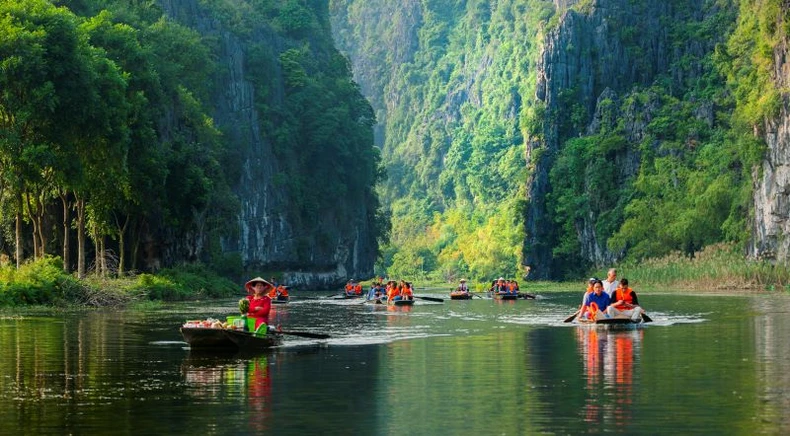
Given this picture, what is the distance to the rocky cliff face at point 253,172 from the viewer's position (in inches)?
4906

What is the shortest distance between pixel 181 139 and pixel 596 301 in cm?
4507

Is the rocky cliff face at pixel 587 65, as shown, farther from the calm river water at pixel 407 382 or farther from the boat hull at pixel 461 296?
the calm river water at pixel 407 382

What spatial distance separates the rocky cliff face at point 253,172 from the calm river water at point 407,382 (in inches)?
3137

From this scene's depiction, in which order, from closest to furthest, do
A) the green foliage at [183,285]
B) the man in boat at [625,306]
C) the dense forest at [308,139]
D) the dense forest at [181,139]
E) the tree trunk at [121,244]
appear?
the man in boat at [625,306], the dense forest at [181,139], the dense forest at [308,139], the green foliage at [183,285], the tree trunk at [121,244]

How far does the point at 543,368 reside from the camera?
2956 centimetres

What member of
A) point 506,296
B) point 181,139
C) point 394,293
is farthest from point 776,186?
point 181,139

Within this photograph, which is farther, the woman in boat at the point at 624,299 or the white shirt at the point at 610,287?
the white shirt at the point at 610,287

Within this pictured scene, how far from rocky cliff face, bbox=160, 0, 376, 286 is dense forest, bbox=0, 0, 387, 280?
0.22 meters

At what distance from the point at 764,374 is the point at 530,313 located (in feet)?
103

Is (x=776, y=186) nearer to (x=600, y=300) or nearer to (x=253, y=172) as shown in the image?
(x=253, y=172)

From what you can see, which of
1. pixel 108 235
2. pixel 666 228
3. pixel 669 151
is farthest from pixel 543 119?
pixel 108 235

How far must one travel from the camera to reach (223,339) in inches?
1308

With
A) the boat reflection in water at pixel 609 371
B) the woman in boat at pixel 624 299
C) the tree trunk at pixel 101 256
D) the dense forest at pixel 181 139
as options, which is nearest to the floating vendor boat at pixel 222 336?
the boat reflection in water at pixel 609 371

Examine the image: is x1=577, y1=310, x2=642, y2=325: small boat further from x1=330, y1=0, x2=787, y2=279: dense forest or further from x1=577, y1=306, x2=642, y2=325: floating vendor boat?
x1=330, y1=0, x2=787, y2=279: dense forest
